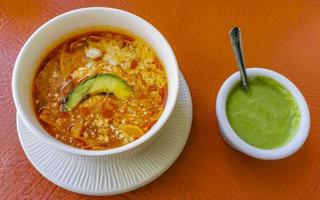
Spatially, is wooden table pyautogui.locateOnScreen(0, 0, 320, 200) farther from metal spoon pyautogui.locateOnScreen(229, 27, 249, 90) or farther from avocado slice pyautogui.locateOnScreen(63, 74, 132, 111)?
avocado slice pyautogui.locateOnScreen(63, 74, 132, 111)

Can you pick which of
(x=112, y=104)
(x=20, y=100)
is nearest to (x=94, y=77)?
(x=112, y=104)

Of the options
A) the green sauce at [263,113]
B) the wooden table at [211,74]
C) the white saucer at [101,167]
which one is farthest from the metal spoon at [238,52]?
the white saucer at [101,167]

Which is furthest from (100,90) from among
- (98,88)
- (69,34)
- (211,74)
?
(211,74)

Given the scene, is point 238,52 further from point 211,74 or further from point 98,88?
point 98,88

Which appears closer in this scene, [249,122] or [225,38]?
[249,122]

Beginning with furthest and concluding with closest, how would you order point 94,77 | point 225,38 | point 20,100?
point 225,38 < point 94,77 < point 20,100

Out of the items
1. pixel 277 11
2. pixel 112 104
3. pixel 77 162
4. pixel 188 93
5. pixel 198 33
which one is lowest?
pixel 77 162

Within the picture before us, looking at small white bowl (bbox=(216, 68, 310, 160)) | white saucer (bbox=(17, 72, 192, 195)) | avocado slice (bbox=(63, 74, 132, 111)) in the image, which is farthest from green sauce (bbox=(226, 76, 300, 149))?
avocado slice (bbox=(63, 74, 132, 111))

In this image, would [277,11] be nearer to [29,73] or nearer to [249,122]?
[249,122]
